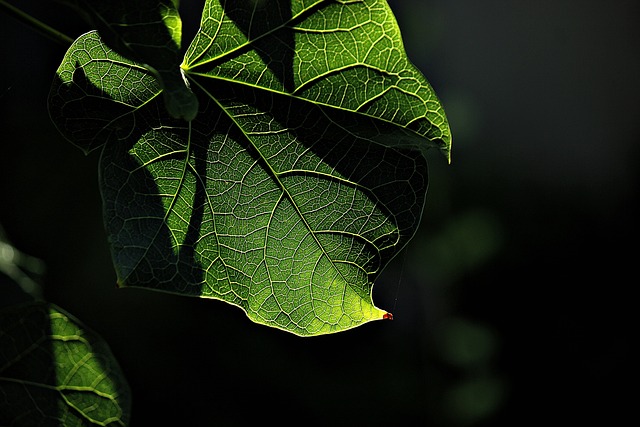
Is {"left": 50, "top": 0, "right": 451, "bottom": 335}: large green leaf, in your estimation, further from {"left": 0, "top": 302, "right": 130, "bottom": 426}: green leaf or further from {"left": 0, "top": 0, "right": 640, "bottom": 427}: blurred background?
{"left": 0, "top": 0, "right": 640, "bottom": 427}: blurred background

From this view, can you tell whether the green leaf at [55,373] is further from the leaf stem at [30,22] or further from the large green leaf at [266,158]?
the leaf stem at [30,22]

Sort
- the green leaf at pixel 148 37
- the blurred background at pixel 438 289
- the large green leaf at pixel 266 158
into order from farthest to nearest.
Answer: the blurred background at pixel 438 289 < the large green leaf at pixel 266 158 < the green leaf at pixel 148 37

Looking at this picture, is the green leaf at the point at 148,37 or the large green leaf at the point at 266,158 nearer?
the green leaf at the point at 148,37

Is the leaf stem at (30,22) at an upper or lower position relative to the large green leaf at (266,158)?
upper

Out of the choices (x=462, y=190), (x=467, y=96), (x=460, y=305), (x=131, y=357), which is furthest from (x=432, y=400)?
(x=467, y=96)

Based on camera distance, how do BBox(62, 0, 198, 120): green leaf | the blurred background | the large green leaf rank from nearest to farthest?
BBox(62, 0, 198, 120): green leaf
the large green leaf
the blurred background

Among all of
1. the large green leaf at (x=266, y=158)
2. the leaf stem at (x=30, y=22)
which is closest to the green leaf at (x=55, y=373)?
the large green leaf at (x=266, y=158)

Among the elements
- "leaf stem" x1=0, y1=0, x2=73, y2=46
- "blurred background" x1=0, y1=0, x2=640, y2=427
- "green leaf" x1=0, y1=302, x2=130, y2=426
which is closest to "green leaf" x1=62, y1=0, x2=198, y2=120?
"leaf stem" x1=0, y1=0, x2=73, y2=46
